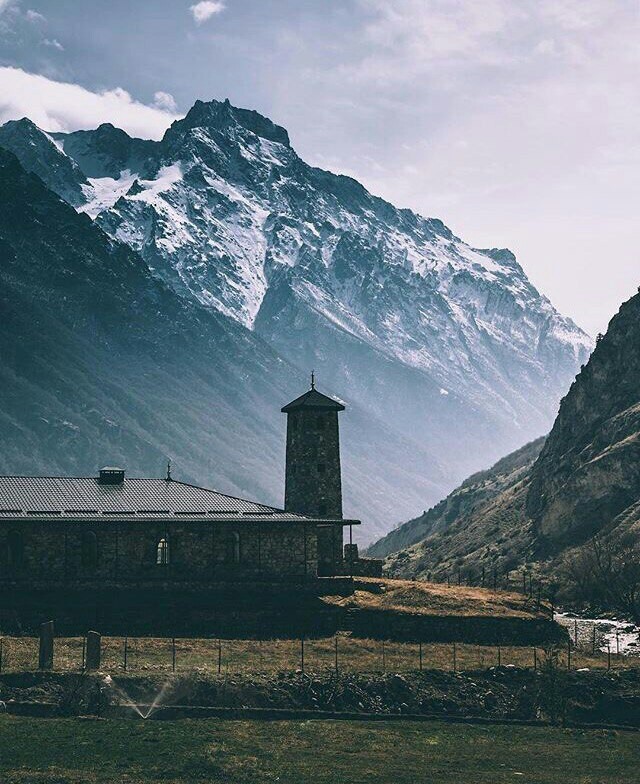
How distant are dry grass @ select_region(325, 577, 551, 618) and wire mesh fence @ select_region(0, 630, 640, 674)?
354 centimetres

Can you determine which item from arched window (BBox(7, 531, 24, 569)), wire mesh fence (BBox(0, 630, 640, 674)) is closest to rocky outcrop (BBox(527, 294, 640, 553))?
wire mesh fence (BBox(0, 630, 640, 674))

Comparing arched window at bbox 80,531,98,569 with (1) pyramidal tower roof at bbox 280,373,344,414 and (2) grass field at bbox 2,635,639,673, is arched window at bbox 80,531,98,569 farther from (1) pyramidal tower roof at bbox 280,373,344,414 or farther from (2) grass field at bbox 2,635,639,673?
(1) pyramidal tower roof at bbox 280,373,344,414

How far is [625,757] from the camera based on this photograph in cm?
6075

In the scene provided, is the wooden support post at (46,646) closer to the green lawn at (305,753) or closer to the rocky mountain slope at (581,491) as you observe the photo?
the green lawn at (305,753)

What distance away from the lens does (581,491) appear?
164 metres

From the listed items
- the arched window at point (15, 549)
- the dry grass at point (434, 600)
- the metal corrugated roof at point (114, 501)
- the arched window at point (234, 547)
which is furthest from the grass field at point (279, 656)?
the metal corrugated roof at point (114, 501)

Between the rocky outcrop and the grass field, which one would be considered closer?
the grass field

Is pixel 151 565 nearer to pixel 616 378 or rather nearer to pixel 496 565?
pixel 496 565

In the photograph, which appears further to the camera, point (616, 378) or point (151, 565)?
point (616, 378)

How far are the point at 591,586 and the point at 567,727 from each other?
5209cm

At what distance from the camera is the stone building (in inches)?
3206

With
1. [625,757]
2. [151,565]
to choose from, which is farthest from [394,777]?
[151,565]

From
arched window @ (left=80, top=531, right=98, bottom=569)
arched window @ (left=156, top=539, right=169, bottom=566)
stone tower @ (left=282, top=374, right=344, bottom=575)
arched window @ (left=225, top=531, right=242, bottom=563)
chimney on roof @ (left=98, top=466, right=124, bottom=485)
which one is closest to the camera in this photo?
arched window @ (left=80, top=531, right=98, bottom=569)

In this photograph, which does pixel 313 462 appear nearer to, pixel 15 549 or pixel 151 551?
pixel 151 551
